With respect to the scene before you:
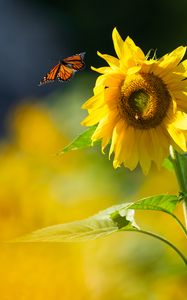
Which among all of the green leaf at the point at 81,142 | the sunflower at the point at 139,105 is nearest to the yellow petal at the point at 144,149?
the sunflower at the point at 139,105

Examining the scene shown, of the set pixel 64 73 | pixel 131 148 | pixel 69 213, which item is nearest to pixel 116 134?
pixel 131 148

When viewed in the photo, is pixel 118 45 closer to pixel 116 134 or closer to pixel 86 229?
pixel 116 134

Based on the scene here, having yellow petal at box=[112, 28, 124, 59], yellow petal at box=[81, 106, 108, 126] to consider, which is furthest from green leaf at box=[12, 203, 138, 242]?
yellow petal at box=[112, 28, 124, 59]

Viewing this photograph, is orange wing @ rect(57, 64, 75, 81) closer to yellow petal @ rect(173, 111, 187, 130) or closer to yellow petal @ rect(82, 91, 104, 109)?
yellow petal @ rect(82, 91, 104, 109)

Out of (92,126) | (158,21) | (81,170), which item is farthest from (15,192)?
(158,21)

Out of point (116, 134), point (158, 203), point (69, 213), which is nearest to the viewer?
point (158, 203)

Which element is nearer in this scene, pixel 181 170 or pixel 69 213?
pixel 181 170
